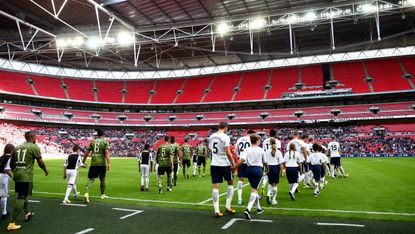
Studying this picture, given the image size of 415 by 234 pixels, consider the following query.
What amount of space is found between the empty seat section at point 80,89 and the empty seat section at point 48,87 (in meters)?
1.61

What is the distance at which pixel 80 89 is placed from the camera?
56.1m

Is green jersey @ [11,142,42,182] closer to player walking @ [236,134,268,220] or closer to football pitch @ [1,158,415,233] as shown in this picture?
football pitch @ [1,158,415,233]

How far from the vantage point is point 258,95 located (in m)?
50.9

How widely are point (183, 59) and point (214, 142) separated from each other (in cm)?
4524

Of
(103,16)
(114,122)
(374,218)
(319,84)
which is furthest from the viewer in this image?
(114,122)

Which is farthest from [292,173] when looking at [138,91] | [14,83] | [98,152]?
[14,83]

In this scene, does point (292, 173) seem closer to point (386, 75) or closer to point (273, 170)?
point (273, 170)

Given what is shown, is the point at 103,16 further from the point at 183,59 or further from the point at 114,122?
the point at 114,122

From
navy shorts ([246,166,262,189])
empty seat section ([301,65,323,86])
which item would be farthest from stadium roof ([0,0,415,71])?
navy shorts ([246,166,262,189])

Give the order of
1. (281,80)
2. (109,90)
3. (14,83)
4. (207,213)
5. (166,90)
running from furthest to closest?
1. (166,90)
2. (109,90)
3. (281,80)
4. (14,83)
5. (207,213)

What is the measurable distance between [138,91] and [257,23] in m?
37.6

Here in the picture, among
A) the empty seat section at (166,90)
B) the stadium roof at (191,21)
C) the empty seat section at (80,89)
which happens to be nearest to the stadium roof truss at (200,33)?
the stadium roof at (191,21)

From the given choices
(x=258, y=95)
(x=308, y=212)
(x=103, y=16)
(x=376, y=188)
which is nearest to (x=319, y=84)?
(x=258, y=95)

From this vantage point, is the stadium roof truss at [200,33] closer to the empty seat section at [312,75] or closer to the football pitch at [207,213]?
the empty seat section at [312,75]
